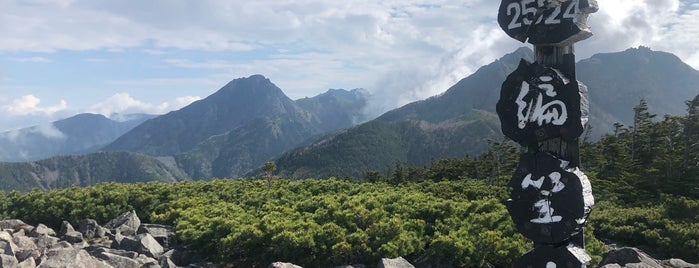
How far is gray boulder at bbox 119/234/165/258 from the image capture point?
12481 millimetres

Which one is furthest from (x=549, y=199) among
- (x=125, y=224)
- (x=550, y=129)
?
(x=125, y=224)

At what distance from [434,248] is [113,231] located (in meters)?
10.4

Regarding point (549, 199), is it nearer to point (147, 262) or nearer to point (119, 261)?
point (147, 262)

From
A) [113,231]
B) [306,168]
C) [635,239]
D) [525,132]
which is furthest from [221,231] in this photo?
[306,168]

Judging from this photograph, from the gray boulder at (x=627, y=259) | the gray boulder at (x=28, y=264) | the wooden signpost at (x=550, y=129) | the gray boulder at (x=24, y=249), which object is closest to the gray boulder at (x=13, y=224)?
the gray boulder at (x=24, y=249)

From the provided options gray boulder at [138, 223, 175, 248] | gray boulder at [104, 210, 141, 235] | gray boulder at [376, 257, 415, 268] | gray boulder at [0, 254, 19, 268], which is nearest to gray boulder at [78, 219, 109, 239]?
gray boulder at [104, 210, 141, 235]

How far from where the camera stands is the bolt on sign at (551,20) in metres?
5.36

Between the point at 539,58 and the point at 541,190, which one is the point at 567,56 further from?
the point at 541,190

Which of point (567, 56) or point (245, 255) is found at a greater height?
point (567, 56)

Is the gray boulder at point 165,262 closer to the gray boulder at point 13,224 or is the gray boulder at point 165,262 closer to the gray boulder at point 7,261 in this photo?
the gray boulder at point 7,261

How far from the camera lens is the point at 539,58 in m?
5.71

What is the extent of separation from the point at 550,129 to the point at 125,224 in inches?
576

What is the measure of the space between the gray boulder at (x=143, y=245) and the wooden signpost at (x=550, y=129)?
9.91 metres

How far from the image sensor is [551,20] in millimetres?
5469
